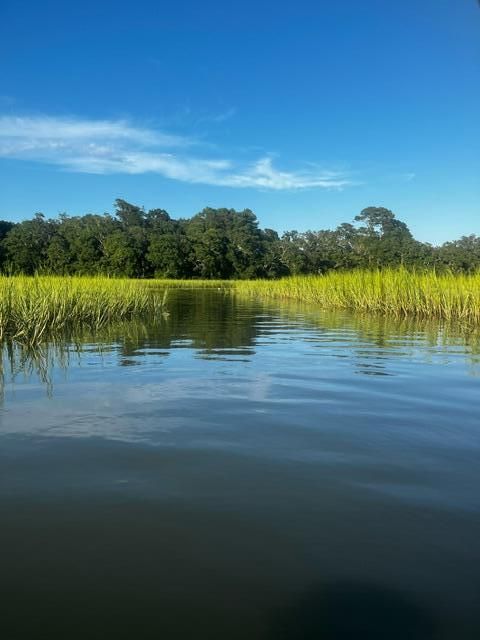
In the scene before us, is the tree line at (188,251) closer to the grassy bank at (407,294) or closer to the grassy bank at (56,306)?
the grassy bank at (407,294)

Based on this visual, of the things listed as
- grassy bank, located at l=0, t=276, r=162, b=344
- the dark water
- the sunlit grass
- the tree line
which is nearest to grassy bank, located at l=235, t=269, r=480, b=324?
the sunlit grass

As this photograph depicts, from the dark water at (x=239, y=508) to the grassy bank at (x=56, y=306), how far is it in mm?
3335

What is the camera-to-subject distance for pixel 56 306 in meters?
10.0

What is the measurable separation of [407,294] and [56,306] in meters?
9.00

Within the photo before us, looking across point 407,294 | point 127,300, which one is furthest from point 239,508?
point 407,294

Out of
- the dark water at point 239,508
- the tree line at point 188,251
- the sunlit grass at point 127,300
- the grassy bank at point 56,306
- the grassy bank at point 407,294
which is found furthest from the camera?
the tree line at point 188,251

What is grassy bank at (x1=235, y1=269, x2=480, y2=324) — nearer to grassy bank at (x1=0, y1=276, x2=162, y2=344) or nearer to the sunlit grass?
the sunlit grass

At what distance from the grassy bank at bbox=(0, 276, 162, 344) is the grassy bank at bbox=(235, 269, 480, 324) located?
6499mm

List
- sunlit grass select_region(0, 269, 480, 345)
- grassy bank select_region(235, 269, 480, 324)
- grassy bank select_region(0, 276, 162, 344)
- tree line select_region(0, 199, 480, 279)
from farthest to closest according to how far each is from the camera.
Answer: tree line select_region(0, 199, 480, 279), grassy bank select_region(235, 269, 480, 324), sunlit grass select_region(0, 269, 480, 345), grassy bank select_region(0, 276, 162, 344)

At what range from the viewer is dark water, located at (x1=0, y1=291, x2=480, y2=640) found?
5.74ft

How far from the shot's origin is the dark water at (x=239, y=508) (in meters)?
1.75

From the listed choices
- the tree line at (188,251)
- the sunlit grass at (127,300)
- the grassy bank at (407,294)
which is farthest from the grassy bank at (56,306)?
the tree line at (188,251)

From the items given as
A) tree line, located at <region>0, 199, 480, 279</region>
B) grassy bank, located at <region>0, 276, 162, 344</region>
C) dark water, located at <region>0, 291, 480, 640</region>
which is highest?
tree line, located at <region>0, 199, 480, 279</region>

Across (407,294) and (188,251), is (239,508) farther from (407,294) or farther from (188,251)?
(188,251)
